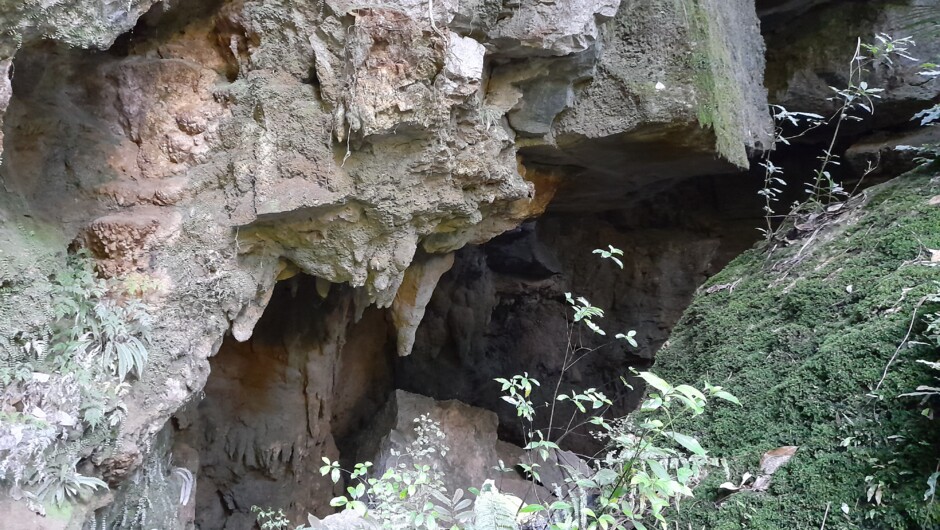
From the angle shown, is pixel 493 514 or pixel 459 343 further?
pixel 459 343

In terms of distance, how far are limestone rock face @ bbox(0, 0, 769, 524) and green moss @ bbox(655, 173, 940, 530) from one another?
1618 millimetres

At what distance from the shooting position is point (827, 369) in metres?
1.95

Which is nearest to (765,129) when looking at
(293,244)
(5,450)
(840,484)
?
(293,244)

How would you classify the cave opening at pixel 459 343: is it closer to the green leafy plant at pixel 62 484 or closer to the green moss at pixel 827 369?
the green leafy plant at pixel 62 484

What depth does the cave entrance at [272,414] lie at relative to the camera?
5.30 metres

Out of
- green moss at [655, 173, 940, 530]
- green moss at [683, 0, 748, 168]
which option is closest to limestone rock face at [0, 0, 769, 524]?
green moss at [683, 0, 748, 168]

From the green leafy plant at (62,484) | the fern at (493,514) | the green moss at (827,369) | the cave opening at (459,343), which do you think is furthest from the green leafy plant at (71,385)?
the cave opening at (459,343)

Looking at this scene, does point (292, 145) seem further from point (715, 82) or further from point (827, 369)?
point (715, 82)

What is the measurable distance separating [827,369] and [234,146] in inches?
105

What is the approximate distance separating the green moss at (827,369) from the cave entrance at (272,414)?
138 inches

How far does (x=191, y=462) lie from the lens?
479 cm

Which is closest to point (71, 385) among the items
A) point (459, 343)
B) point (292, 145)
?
point (292, 145)

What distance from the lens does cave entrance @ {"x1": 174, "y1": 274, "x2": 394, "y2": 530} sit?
209 inches

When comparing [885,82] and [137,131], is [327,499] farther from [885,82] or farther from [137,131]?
[885,82]
